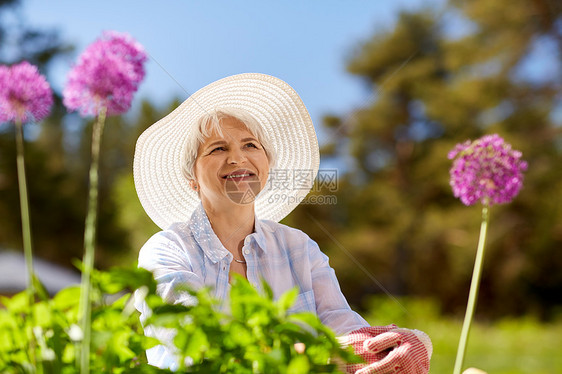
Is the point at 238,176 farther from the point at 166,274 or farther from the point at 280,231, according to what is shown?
the point at 166,274

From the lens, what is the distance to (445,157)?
10352mm

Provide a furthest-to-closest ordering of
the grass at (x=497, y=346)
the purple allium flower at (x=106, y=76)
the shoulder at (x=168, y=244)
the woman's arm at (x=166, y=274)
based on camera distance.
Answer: the grass at (x=497, y=346)
the shoulder at (x=168, y=244)
the woman's arm at (x=166, y=274)
the purple allium flower at (x=106, y=76)

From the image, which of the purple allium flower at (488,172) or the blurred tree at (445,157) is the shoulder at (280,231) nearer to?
the purple allium flower at (488,172)

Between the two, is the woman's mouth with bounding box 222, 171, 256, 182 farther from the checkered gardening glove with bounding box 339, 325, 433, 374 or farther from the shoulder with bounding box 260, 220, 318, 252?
the checkered gardening glove with bounding box 339, 325, 433, 374

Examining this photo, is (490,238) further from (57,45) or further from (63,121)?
(63,121)

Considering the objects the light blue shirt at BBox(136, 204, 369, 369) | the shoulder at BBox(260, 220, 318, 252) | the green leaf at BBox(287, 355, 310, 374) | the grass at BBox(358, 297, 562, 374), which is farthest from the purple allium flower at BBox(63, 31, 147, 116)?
the grass at BBox(358, 297, 562, 374)

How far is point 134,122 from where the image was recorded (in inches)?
503

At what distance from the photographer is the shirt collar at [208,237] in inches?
52.8

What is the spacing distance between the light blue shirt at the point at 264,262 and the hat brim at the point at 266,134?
0.18 metres

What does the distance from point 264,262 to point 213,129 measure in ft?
1.18

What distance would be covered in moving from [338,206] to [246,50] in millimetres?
10282

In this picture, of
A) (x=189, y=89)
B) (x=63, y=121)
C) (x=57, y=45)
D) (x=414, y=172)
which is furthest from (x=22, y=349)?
(x=63, y=121)

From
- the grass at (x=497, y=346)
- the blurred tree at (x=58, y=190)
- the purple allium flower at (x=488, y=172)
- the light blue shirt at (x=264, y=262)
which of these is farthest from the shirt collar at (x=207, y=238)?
the blurred tree at (x=58, y=190)

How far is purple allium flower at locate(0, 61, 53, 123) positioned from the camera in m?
0.62
